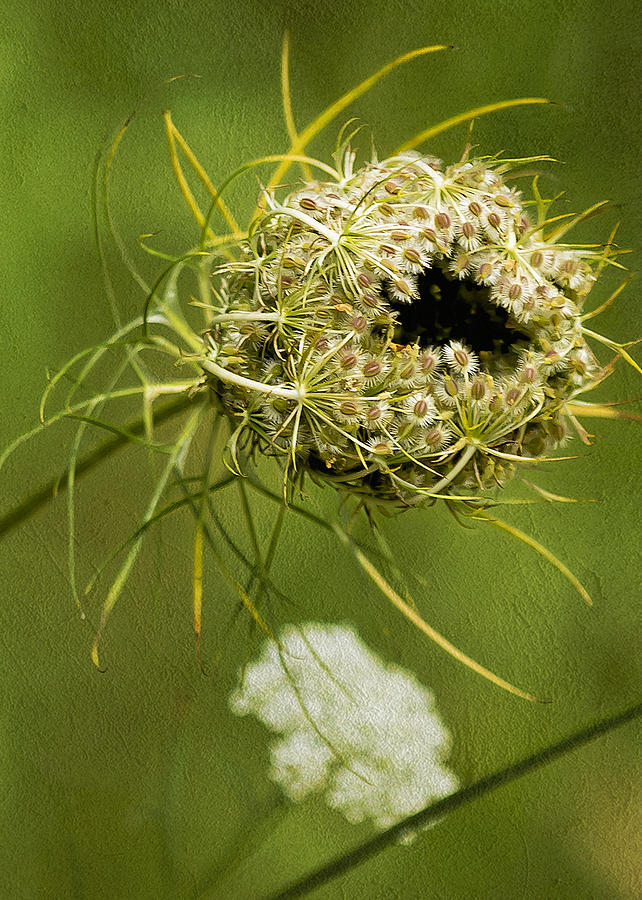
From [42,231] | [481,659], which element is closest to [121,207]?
[42,231]

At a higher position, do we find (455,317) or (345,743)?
(455,317)

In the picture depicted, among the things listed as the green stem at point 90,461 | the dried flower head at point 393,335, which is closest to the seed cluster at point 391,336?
the dried flower head at point 393,335

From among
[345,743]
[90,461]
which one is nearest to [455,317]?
[90,461]

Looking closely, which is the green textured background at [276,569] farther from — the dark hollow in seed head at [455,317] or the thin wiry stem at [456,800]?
the dark hollow in seed head at [455,317]

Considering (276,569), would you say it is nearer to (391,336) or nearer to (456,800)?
(456,800)

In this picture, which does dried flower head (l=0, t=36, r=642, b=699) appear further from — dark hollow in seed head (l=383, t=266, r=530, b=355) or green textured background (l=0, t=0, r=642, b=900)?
green textured background (l=0, t=0, r=642, b=900)

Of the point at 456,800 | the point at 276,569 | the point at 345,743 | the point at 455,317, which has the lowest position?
the point at 456,800
